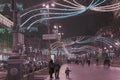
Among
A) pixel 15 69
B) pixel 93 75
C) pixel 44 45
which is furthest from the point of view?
pixel 44 45

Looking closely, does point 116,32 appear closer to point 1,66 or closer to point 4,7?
point 4,7

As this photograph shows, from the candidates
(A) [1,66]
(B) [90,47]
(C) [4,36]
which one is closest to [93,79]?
(A) [1,66]

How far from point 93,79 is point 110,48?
9732cm

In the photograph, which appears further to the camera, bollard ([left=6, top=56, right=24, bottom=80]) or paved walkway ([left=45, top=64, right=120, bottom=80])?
paved walkway ([left=45, top=64, right=120, bottom=80])

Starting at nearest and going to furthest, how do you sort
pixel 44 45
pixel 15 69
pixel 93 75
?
pixel 15 69 < pixel 93 75 < pixel 44 45

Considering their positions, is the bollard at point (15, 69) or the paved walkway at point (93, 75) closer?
the bollard at point (15, 69)

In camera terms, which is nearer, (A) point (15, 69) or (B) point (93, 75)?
(A) point (15, 69)

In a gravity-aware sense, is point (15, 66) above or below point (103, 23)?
below

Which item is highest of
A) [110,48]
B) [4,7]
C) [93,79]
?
[4,7]

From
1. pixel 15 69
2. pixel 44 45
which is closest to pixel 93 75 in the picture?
pixel 15 69

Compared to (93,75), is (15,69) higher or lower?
higher

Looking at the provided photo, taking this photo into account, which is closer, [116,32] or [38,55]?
[116,32]

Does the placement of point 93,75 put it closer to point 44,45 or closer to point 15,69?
point 15,69

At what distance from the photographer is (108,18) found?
9688 centimetres
